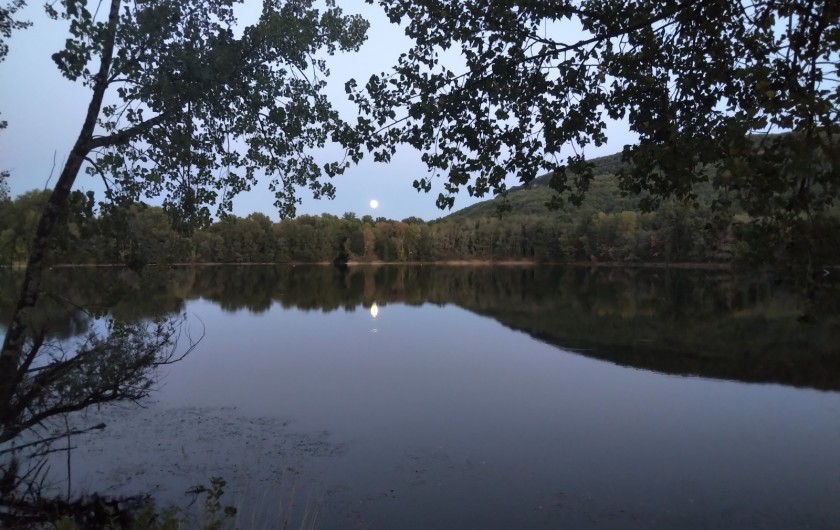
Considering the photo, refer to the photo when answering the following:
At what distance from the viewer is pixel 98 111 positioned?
4.91 metres

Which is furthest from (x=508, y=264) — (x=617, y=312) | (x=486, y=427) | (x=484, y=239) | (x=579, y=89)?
(x=579, y=89)

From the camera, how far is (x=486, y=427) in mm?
12086

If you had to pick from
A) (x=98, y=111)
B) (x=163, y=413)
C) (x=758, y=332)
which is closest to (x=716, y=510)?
(x=98, y=111)

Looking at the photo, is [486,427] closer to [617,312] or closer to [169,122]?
[169,122]

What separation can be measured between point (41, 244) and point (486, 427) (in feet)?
30.1

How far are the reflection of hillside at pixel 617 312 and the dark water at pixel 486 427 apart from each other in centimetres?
12

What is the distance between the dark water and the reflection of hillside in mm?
116

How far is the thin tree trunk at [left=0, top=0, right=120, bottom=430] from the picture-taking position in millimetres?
4699

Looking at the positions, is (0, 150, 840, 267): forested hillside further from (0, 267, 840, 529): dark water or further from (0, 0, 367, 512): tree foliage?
(0, 0, 367, 512): tree foliage

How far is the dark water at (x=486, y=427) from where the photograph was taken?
26.8 feet

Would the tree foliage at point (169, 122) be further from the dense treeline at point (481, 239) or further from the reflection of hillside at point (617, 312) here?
the dense treeline at point (481, 239)

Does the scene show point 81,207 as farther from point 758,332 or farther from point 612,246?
point 612,246

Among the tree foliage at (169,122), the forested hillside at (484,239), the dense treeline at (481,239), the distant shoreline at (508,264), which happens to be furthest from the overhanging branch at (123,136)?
the distant shoreline at (508,264)

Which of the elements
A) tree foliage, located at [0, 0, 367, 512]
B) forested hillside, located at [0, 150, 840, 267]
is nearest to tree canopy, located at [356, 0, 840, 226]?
tree foliage, located at [0, 0, 367, 512]
